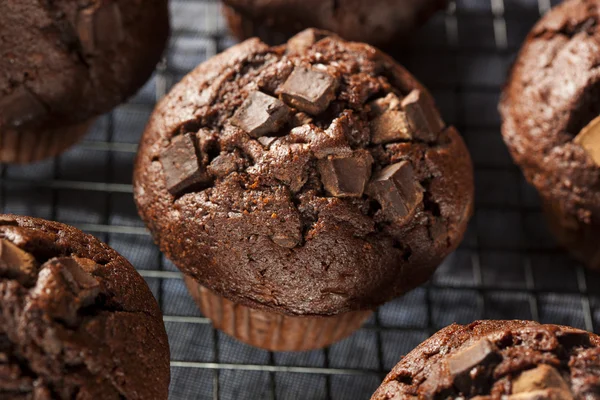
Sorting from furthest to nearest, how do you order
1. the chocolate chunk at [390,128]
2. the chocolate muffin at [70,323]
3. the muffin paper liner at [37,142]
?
the muffin paper liner at [37,142]
the chocolate chunk at [390,128]
the chocolate muffin at [70,323]

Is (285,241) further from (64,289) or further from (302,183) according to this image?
(64,289)

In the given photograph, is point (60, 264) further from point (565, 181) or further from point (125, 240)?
point (565, 181)

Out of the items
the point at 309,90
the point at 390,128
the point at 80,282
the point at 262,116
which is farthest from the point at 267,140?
the point at 80,282

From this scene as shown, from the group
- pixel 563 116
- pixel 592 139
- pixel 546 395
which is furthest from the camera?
pixel 563 116

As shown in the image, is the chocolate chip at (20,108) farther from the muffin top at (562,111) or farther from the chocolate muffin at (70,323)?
the muffin top at (562,111)

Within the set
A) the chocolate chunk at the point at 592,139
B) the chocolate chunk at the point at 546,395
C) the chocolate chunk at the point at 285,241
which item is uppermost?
the chocolate chunk at the point at 592,139

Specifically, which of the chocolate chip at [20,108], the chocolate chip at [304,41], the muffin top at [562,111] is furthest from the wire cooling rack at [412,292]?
the chocolate chip at [304,41]

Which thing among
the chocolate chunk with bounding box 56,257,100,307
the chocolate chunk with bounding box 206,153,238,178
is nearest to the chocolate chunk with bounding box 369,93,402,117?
the chocolate chunk with bounding box 206,153,238,178
